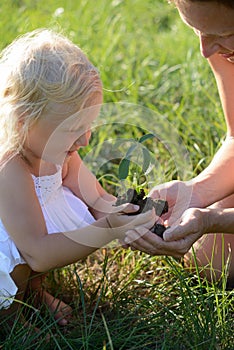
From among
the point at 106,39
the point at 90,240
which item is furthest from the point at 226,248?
the point at 106,39

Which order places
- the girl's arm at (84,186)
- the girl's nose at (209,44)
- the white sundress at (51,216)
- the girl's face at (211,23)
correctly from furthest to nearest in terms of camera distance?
the girl's arm at (84,186) < the white sundress at (51,216) < the girl's nose at (209,44) < the girl's face at (211,23)

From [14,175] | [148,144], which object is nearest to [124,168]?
[14,175]

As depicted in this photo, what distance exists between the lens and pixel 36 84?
2.12 m

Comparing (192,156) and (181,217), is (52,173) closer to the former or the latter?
(181,217)

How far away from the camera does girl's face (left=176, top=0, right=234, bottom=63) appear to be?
78.1 inches

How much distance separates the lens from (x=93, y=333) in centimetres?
209

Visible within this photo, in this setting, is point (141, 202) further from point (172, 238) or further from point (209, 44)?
point (209, 44)

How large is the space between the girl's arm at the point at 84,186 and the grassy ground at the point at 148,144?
0.43 ft

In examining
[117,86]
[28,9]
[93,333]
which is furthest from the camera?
[28,9]

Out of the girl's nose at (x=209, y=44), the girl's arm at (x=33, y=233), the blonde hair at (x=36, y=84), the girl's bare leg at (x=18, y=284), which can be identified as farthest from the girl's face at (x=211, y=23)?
the girl's bare leg at (x=18, y=284)

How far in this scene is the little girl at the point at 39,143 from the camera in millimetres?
2125

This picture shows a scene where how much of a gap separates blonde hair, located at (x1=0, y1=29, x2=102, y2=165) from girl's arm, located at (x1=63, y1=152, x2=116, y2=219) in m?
0.32

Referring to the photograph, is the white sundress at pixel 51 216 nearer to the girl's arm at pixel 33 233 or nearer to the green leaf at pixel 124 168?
the girl's arm at pixel 33 233

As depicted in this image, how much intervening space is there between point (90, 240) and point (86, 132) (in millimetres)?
319
